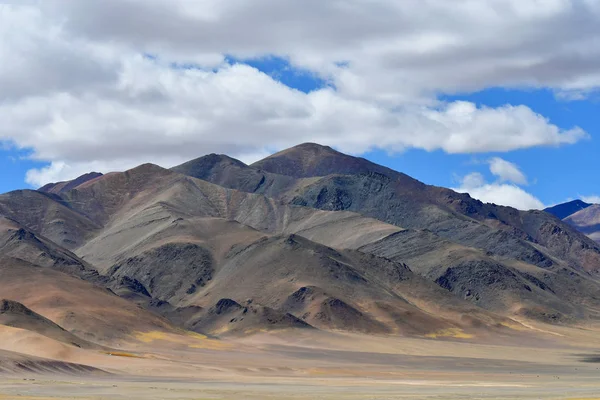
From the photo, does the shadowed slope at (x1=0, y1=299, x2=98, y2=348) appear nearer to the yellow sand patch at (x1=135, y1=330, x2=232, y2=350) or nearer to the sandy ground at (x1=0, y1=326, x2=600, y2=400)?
the sandy ground at (x1=0, y1=326, x2=600, y2=400)

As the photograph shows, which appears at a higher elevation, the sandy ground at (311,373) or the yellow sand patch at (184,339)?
the yellow sand patch at (184,339)

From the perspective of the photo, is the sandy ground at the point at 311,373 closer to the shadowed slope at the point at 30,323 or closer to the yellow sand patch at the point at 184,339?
the yellow sand patch at the point at 184,339

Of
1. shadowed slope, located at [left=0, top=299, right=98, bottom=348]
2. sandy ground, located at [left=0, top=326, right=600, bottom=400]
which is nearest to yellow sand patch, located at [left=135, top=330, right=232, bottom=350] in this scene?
sandy ground, located at [left=0, top=326, right=600, bottom=400]

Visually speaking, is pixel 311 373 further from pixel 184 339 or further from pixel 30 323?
pixel 184 339

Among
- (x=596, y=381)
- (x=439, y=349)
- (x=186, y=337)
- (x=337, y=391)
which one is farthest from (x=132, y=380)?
(x=439, y=349)

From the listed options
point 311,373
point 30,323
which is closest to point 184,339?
point 30,323

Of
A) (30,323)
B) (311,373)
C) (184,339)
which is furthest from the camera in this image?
(184,339)

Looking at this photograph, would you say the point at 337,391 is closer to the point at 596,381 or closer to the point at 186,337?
the point at 596,381

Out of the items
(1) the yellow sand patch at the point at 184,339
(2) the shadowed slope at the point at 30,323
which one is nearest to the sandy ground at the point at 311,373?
(1) the yellow sand patch at the point at 184,339
